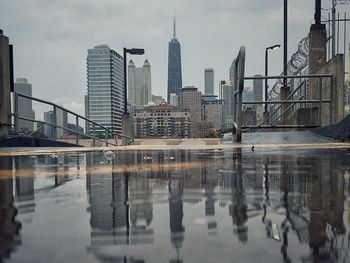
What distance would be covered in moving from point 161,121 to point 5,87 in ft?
424

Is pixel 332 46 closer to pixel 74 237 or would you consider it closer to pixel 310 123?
pixel 310 123

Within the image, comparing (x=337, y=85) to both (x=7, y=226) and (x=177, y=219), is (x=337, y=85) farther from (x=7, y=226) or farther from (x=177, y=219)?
(x=7, y=226)

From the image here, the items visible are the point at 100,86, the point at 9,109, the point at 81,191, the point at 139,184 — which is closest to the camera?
the point at 81,191

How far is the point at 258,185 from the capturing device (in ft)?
14.4

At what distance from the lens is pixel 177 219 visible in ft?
9.43

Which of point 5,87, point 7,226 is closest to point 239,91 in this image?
point 5,87

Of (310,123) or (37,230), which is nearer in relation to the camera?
(37,230)

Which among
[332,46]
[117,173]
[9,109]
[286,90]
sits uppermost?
[332,46]

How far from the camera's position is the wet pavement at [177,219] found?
6.72 ft

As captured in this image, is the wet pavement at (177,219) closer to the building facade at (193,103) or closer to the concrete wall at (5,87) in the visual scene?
the concrete wall at (5,87)

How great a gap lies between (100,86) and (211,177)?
7765 centimetres

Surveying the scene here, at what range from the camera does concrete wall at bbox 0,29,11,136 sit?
12.1 metres

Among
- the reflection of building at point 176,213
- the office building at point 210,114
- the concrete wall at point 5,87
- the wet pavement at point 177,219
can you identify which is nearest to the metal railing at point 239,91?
the wet pavement at point 177,219

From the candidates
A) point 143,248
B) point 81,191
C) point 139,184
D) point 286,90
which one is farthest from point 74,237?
point 286,90
